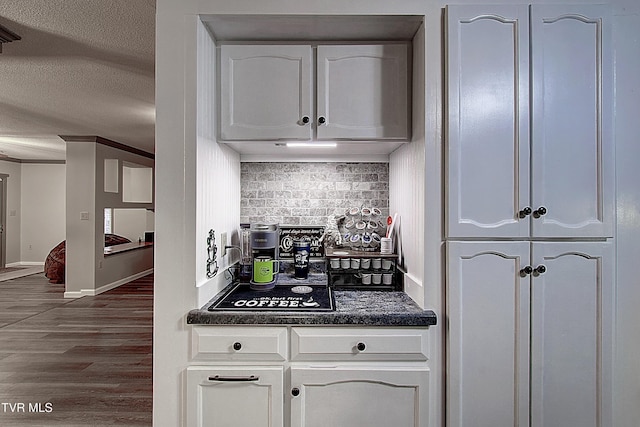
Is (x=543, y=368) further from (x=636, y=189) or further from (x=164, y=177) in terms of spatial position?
(x=164, y=177)

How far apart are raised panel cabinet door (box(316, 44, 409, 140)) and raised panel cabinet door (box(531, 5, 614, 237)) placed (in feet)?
1.86

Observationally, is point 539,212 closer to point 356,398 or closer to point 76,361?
point 356,398

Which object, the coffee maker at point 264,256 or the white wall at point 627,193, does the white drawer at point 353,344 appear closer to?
the coffee maker at point 264,256

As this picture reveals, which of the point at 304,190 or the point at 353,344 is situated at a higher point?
the point at 304,190

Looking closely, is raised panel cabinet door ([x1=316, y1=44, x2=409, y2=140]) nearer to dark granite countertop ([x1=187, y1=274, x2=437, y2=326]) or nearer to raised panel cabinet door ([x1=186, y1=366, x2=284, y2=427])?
dark granite countertop ([x1=187, y1=274, x2=437, y2=326])

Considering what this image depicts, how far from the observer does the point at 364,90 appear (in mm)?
1748

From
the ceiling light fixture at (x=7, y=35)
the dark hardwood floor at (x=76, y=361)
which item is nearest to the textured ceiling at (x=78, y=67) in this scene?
the ceiling light fixture at (x=7, y=35)

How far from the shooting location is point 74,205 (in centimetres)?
562

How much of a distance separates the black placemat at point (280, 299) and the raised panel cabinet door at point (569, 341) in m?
0.90

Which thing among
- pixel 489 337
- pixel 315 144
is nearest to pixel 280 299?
pixel 315 144

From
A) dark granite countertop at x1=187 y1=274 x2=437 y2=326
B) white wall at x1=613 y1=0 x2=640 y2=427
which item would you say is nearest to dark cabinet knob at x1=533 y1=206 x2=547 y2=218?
white wall at x1=613 y1=0 x2=640 y2=427

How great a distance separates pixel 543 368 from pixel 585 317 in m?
0.28

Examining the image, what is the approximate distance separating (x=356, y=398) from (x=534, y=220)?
106cm

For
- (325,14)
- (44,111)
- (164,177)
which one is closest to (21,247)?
(44,111)
